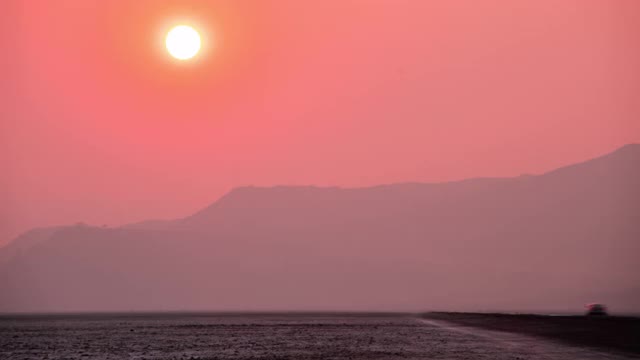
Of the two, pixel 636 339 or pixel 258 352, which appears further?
pixel 258 352

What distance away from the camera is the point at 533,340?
92.6 metres

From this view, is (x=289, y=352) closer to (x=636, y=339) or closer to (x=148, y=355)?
(x=148, y=355)

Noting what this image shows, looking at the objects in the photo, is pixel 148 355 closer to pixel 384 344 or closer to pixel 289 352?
pixel 289 352

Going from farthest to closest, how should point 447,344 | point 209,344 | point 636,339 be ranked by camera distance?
point 209,344 → point 447,344 → point 636,339

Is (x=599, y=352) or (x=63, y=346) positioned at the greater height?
(x=63, y=346)

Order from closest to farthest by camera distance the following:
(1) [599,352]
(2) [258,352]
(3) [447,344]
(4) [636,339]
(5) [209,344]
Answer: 1. (1) [599,352]
2. (4) [636,339]
3. (2) [258,352]
4. (3) [447,344]
5. (5) [209,344]

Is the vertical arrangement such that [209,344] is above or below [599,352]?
above

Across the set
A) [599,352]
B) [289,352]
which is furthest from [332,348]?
[599,352]

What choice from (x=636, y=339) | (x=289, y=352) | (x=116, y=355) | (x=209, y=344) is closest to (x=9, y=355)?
(x=116, y=355)

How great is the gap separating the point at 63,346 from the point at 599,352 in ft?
214

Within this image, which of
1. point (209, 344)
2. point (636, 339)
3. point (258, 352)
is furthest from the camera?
point (209, 344)

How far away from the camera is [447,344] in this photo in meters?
90.9

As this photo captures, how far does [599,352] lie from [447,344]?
24045mm

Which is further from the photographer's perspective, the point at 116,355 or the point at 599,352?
the point at 116,355
